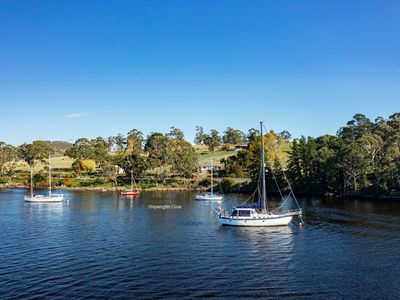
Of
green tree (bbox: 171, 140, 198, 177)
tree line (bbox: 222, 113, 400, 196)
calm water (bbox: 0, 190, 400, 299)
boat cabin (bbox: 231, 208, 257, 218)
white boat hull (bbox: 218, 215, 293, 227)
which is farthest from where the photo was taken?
green tree (bbox: 171, 140, 198, 177)

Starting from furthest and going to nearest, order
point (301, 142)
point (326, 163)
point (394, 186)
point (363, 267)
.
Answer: point (301, 142), point (326, 163), point (394, 186), point (363, 267)

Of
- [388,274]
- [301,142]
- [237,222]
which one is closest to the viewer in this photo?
[388,274]

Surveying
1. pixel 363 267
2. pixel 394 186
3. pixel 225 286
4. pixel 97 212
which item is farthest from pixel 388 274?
pixel 394 186

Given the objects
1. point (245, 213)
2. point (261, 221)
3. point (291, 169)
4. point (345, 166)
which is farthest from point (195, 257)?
point (291, 169)

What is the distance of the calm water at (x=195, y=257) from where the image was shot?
1538 inches

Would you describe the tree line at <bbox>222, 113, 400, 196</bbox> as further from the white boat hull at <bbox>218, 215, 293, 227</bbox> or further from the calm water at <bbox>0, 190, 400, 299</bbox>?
the calm water at <bbox>0, 190, 400, 299</bbox>

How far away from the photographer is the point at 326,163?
136500 millimetres

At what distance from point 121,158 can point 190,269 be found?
477ft

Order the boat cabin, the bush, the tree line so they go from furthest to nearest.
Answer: the bush → the tree line → the boat cabin

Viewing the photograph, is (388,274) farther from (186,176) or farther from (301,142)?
(186,176)

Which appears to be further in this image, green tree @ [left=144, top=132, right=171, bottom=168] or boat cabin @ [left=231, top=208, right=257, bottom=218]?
green tree @ [left=144, top=132, right=171, bottom=168]

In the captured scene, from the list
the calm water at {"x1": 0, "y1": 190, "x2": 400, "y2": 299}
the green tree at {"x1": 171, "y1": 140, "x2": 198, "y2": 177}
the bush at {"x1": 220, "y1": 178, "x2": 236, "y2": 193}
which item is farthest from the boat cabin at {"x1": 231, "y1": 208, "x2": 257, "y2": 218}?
the green tree at {"x1": 171, "y1": 140, "x2": 198, "y2": 177}

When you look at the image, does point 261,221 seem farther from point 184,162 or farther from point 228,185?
point 184,162

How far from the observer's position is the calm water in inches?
1538
